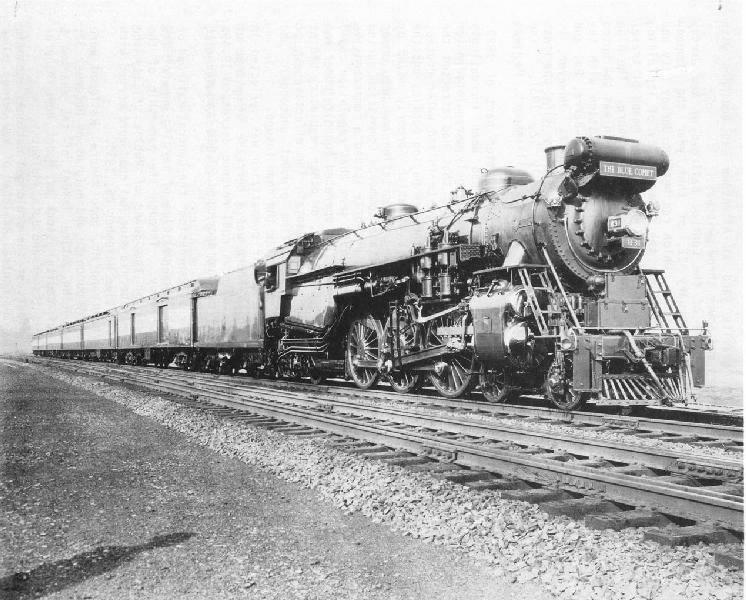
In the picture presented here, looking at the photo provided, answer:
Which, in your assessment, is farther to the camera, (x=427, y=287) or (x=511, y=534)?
(x=427, y=287)

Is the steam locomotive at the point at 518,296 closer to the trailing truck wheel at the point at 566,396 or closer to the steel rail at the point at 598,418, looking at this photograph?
the trailing truck wheel at the point at 566,396

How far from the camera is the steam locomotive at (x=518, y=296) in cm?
873

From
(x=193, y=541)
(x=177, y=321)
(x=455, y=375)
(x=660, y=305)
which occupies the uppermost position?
(x=177, y=321)

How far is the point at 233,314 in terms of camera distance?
18031mm

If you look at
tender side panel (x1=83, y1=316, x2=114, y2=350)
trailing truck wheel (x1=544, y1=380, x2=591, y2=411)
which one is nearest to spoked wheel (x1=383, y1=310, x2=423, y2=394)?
trailing truck wheel (x1=544, y1=380, x2=591, y2=411)

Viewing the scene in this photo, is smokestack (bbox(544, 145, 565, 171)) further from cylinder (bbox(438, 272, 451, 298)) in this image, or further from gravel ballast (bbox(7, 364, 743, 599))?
gravel ballast (bbox(7, 364, 743, 599))

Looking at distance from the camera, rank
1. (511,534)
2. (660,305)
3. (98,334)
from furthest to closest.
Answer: (98,334)
(660,305)
(511,534)

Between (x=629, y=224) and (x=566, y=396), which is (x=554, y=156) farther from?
(x=566, y=396)

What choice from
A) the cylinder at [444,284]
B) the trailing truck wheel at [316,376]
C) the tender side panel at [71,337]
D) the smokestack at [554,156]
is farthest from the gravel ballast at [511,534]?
the tender side panel at [71,337]

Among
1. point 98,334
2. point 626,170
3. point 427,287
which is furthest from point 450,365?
point 98,334

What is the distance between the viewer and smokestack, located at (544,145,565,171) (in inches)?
400

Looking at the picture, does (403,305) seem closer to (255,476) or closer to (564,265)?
(564,265)

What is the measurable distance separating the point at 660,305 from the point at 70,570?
8.38 m

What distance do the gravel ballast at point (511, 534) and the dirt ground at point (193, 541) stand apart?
14 centimetres
